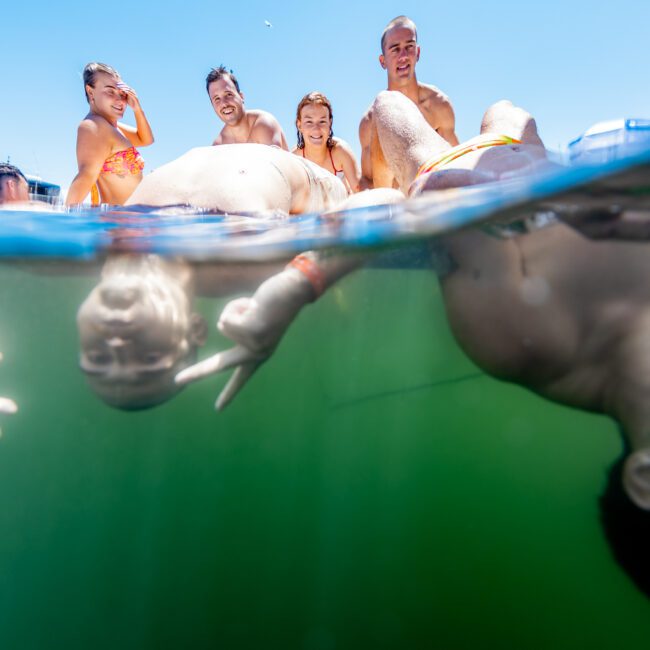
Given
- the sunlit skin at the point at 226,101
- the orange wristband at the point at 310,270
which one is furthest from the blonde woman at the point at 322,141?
the orange wristband at the point at 310,270

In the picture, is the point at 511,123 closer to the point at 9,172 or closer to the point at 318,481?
the point at 318,481

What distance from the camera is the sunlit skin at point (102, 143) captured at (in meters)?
4.52

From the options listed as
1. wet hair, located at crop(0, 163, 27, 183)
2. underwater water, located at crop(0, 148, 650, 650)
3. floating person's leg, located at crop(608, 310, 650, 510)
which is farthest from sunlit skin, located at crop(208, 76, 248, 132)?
floating person's leg, located at crop(608, 310, 650, 510)

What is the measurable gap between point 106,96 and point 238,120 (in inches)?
52.9

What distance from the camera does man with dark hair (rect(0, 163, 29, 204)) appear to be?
393cm

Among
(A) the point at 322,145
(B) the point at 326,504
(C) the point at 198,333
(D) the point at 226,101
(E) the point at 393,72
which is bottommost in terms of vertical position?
(B) the point at 326,504

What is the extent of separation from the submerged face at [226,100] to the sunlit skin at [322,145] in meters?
0.67

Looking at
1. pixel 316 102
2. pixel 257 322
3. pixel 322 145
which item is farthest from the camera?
pixel 322 145

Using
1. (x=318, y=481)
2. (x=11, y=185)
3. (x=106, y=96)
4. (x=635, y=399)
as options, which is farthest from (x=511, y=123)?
(x=11, y=185)

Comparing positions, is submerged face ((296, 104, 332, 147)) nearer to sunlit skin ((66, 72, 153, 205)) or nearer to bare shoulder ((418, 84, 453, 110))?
bare shoulder ((418, 84, 453, 110))

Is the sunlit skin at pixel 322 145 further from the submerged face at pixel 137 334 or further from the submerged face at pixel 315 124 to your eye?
the submerged face at pixel 137 334

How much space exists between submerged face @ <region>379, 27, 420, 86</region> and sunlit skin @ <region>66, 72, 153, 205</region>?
2870 millimetres

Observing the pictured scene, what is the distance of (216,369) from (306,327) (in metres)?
0.67

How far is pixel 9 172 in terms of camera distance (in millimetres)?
4055
